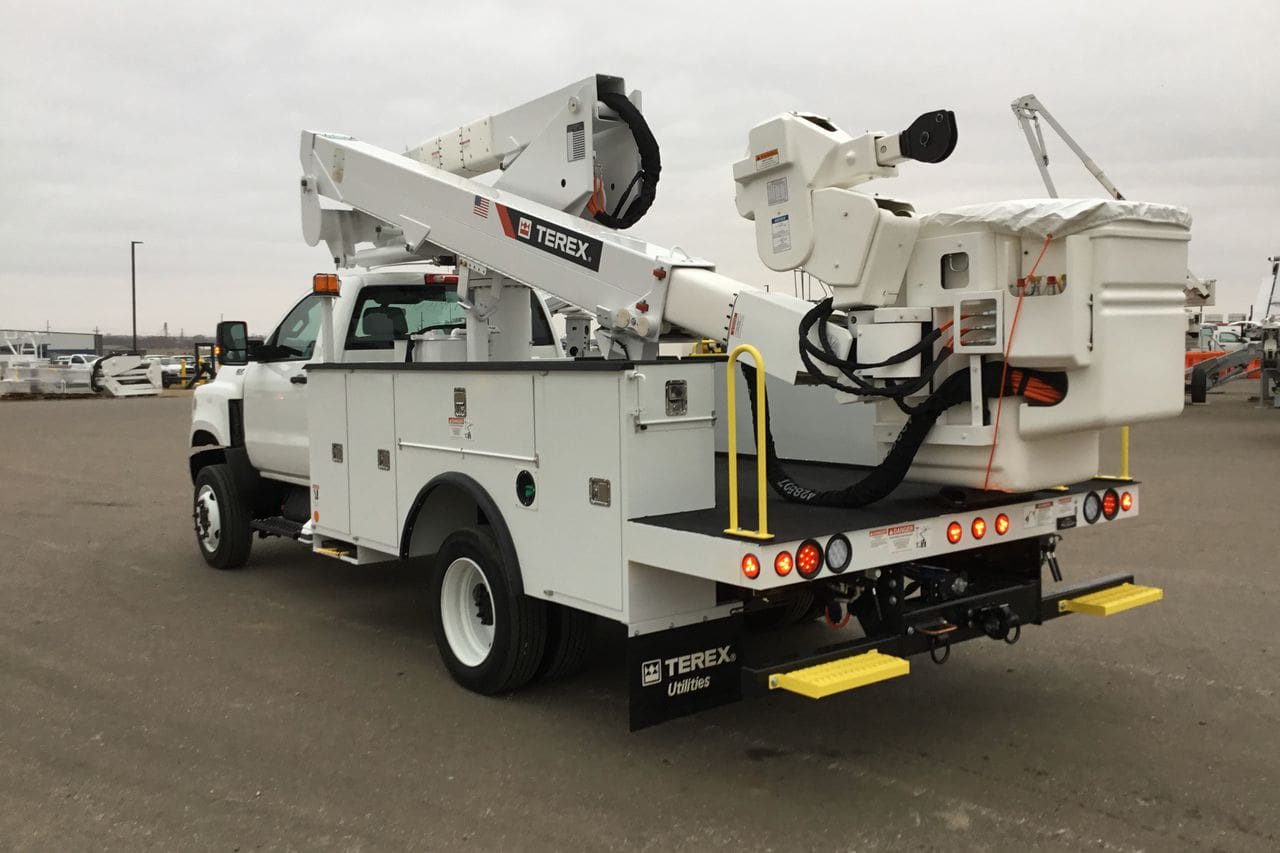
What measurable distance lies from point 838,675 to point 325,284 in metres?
4.62

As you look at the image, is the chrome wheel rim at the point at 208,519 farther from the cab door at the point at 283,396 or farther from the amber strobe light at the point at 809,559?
the amber strobe light at the point at 809,559

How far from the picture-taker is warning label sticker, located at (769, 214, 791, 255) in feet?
16.8

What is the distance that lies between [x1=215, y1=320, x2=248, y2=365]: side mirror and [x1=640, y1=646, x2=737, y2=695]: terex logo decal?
5.17 meters

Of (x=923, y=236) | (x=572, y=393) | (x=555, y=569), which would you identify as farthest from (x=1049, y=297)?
(x=555, y=569)

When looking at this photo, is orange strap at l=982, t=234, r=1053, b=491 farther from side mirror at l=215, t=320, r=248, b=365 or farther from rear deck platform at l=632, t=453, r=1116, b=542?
side mirror at l=215, t=320, r=248, b=365

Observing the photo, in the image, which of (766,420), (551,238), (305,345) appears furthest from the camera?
(305,345)

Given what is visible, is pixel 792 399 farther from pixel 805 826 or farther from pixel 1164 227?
pixel 805 826

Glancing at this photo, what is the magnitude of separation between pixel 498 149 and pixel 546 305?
2000 mm

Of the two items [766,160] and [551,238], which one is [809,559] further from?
[551,238]

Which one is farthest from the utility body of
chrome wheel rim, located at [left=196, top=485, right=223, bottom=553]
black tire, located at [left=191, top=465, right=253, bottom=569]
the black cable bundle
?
chrome wheel rim, located at [left=196, top=485, right=223, bottom=553]

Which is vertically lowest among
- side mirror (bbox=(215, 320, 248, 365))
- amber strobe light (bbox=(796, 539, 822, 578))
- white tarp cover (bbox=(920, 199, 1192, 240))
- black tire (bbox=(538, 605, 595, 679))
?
black tire (bbox=(538, 605, 595, 679))

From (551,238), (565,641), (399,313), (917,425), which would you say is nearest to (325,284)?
(399,313)

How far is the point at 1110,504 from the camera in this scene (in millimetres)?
5730

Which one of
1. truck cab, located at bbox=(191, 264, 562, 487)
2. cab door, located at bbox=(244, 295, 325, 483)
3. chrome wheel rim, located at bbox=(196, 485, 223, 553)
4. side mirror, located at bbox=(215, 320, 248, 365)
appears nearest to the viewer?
truck cab, located at bbox=(191, 264, 562, 487)
